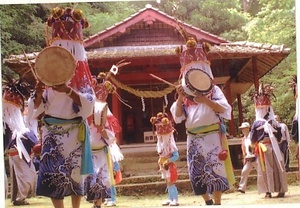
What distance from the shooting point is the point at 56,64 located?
9.62 ft

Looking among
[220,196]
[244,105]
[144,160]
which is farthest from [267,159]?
[144,160]

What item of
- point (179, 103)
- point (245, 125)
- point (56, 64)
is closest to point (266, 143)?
point (245, 125)

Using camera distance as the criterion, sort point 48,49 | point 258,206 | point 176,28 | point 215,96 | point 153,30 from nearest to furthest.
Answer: point 48,49
point 215,96
point 258,206
point 176,28
point 153,30

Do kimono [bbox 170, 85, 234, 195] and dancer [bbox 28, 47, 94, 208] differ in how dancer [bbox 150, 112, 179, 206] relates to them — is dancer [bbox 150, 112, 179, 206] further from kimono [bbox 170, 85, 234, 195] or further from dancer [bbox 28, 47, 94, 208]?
dancer [bbox 28, 47, 94, 208]

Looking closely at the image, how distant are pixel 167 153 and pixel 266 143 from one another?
82 cm

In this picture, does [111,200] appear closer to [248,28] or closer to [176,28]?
[176,28]

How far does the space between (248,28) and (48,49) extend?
1706 mm

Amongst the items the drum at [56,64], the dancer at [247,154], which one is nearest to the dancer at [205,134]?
the dancer at [247,154]

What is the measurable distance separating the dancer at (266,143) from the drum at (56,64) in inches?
65.3

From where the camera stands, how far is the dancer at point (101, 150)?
11.1ft

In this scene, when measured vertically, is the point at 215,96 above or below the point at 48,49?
below

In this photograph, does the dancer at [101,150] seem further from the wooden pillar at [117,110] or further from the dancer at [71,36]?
the dancer at [71,36]

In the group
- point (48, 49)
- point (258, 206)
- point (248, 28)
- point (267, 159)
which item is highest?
point (248, 28)

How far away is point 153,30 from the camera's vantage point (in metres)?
4.23
